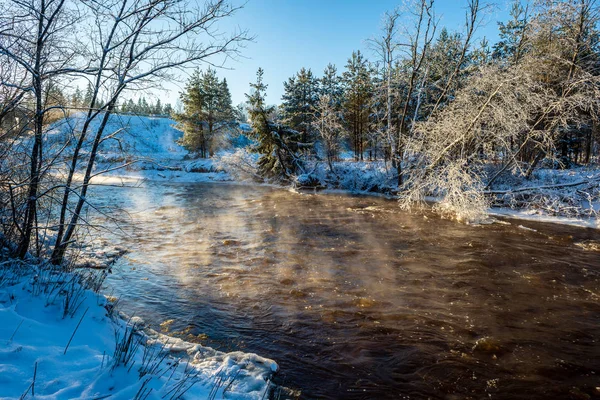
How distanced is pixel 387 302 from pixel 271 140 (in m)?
20.8

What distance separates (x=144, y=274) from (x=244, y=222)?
6074mm

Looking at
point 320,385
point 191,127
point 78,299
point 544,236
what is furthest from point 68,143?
point 191,127

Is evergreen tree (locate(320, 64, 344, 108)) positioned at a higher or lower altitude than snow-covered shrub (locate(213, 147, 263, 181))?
higher

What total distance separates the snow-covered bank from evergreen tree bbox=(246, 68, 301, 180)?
2147cm

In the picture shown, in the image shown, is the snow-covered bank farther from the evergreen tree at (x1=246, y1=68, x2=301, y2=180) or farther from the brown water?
the evergreen tree at (x1=246, y1=68, x2=301, y2=180)

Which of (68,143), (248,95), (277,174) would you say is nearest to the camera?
(68,143)

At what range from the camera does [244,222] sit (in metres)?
13.3

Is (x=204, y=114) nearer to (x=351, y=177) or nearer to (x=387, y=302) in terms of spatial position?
(x=351, y=177)

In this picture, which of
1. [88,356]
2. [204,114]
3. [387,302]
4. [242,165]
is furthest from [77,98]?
[204,114]

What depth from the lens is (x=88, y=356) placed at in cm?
296

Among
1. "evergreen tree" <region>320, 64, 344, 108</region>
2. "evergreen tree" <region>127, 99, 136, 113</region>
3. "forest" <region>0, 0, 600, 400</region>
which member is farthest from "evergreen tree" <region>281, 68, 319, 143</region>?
"evergreen tree" <region>127, 99, 136, 113</region>

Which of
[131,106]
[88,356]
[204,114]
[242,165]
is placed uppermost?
[204,114]

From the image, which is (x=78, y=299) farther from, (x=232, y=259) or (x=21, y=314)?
(x=232, y=259)

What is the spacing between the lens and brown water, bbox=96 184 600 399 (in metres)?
4.14
